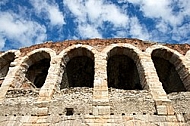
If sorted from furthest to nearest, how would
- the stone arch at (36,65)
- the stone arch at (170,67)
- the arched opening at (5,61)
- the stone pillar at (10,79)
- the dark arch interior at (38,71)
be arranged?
the dark arch interior at (38,71), the arched opening at (5,61), the stone arch at (36,65), the stone arch at (170,67), the stone pillar at (10,79)

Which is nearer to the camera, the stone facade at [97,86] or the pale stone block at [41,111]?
the stone facade at [97,86]

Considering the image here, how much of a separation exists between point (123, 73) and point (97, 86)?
4776 mm

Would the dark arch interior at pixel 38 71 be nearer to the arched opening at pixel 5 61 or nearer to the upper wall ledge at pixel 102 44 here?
the arched opening at pixel 5 61

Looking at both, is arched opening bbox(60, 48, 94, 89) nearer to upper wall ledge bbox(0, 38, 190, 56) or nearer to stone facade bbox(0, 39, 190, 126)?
stone facade bbox(0, 39, 190, 126)

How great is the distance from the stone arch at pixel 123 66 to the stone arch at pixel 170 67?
88 centimetres

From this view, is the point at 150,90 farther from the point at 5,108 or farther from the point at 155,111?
the point at 5,108

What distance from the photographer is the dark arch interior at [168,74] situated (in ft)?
38.7

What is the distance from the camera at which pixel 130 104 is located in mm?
7934

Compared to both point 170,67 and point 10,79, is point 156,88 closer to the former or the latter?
point 170,67

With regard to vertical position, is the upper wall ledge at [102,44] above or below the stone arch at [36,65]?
above

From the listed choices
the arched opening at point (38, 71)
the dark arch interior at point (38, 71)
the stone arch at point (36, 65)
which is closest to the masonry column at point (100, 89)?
the stone arch at point (36, 65)

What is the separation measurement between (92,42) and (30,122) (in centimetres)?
528

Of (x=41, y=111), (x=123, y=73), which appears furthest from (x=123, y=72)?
(x=41, y=111)

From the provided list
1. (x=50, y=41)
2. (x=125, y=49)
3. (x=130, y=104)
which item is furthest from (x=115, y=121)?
(x=50, y=41)
